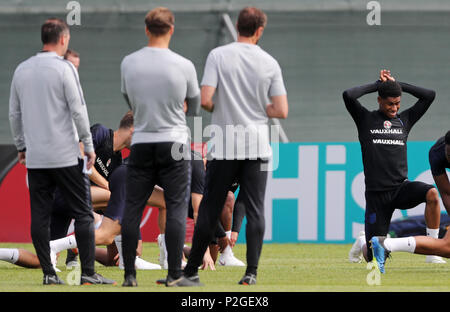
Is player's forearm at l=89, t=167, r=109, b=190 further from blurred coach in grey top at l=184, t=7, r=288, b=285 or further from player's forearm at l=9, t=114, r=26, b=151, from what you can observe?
blurred coach in grey top at l=184, t=7, r=288, b=285

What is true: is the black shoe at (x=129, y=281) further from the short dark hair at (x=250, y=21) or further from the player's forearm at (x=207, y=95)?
the short dark hair at (x=250, y=21)

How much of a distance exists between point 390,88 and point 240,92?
2.69 metres

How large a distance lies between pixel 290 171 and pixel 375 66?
10.3 ft

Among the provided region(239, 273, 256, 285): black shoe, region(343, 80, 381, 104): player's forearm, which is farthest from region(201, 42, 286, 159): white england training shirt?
region(343, 80, 381, 104): player's forearm

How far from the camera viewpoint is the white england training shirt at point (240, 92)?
6.87 meters

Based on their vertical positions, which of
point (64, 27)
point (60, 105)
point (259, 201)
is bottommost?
point (259, 201)

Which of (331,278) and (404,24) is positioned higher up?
(404,24)

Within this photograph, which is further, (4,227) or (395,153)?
(4,227)

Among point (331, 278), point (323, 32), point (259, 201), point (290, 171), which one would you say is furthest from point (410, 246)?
point (323, 32)

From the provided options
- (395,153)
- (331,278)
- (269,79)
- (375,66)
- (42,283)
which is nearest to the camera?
(269,79)

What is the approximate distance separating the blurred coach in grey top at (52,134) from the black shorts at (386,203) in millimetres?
3309

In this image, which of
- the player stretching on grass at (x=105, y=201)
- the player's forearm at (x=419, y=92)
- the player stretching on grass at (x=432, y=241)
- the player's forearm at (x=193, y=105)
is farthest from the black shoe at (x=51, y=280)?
the player's forearm at (x=419, y=92)

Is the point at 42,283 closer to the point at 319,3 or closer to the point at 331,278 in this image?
the point at 331,278

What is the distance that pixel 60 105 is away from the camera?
22.7 ft
